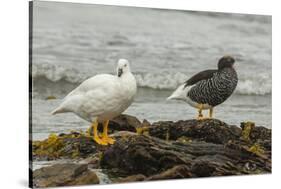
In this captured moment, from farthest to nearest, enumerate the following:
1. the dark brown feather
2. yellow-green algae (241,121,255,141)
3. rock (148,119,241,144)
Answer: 1. yellow-green algae (241,121,255,141)
2. the dark brown feather
3. rock (148,119,241,144)

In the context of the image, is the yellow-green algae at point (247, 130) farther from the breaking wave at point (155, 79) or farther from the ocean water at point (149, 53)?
the breaking wave at point (155, 79)

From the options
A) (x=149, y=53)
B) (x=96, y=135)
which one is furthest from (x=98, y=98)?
(x=149, y=53)

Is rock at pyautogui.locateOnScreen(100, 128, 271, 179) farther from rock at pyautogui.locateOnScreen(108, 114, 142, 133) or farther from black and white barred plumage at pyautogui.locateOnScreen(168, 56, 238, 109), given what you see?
black and white barred plumage at pyautogui.locateOnScreen(168, 56, 238, 109)

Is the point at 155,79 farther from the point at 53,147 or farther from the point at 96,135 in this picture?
the point at 53,147

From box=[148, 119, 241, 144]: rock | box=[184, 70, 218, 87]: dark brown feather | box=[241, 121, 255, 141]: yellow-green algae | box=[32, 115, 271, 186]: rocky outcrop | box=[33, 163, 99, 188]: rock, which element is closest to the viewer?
box=[33, 163, 99, 188]: rock

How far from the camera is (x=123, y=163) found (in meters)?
3.68

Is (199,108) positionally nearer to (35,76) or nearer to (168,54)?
(168,54)

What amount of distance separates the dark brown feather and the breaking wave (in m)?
0.04

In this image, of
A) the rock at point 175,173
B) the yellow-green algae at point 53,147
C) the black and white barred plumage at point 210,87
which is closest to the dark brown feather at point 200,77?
the black and white barred plumage at point 210,87

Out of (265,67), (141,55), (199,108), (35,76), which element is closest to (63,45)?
(35,76)

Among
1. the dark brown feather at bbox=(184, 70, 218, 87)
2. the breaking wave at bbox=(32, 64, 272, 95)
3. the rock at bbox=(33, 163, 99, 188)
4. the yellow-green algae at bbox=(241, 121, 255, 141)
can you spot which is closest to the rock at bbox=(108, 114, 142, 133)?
the breaking wave at bbox=(32, 64, 272, 95)

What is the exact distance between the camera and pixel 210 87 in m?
3.99

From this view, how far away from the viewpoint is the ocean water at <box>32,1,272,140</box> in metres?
3.58

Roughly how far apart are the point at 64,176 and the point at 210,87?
1.22 metres
